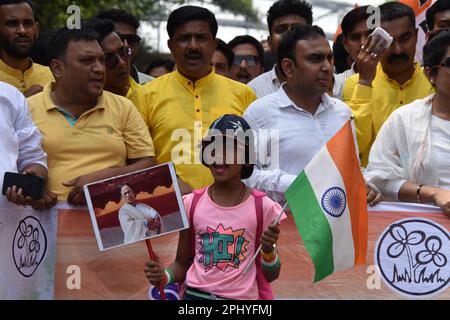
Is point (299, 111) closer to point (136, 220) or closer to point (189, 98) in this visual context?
point (189, 98)

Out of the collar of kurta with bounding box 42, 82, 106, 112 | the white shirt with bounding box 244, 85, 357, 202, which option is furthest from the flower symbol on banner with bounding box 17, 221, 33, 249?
the white shirt with bounding box 244, 85, 357, 202

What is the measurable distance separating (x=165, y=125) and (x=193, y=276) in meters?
1.81

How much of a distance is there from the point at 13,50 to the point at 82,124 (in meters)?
1.52

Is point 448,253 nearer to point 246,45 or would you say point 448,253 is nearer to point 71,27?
point 71,27

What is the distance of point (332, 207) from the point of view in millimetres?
5828

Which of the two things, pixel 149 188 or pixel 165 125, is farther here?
pixel 165 125

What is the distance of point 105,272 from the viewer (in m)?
6.64

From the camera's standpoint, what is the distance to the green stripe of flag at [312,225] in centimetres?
573

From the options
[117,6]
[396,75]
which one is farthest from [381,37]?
[117,6]

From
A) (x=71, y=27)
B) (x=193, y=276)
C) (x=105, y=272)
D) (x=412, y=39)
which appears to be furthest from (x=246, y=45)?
(x=193, y=276)

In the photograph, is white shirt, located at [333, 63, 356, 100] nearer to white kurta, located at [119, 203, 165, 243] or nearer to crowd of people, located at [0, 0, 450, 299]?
crowd of people, located at [0, 0, 450, 299]

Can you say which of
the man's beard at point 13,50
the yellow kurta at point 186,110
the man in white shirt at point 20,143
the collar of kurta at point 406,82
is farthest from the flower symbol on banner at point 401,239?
the man's beard at point 13,50

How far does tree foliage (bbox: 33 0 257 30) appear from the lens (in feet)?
63.7
